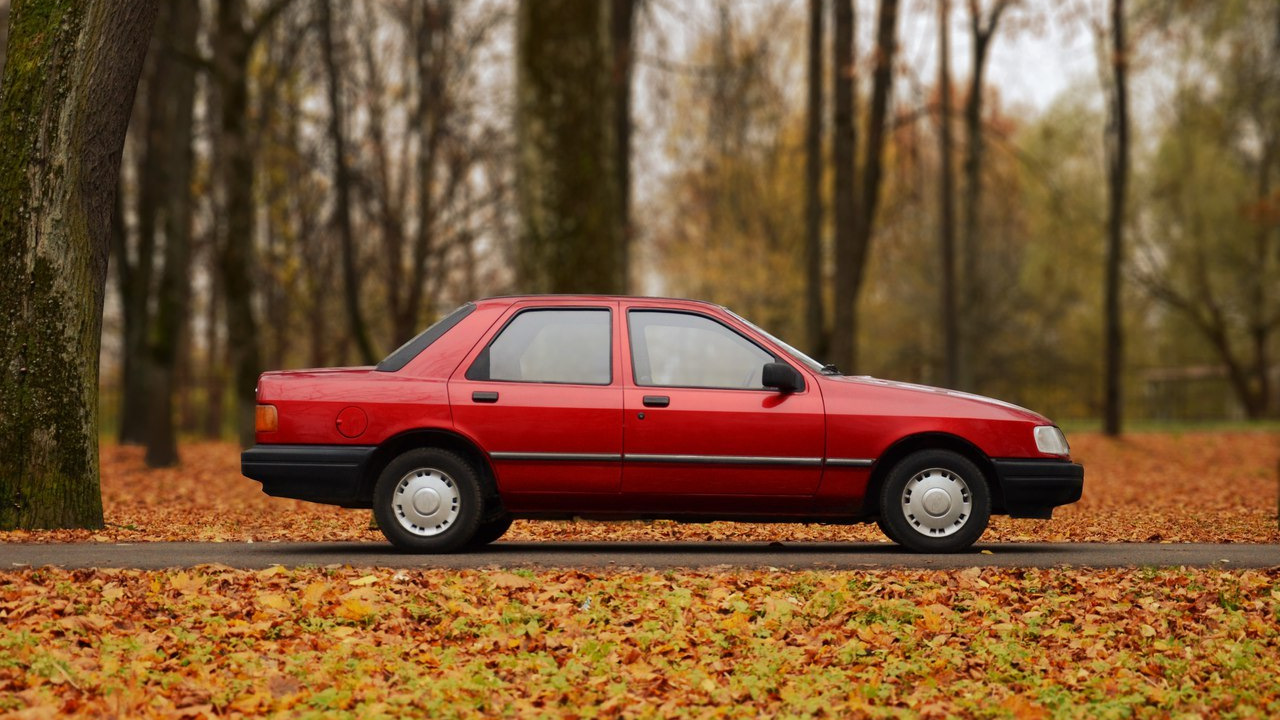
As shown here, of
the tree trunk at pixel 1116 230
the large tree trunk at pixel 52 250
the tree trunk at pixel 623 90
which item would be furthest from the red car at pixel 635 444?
the tree trunk at pixel 1116 230

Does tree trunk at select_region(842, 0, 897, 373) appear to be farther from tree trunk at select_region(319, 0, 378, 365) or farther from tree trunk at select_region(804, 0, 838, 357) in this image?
tree trunk at select_region(319, 0, 378, 365)

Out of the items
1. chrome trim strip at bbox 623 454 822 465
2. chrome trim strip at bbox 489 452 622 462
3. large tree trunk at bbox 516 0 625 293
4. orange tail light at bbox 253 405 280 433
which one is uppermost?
large tree trunk at bbox 516 0 625 293

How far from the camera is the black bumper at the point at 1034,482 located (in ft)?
31.3

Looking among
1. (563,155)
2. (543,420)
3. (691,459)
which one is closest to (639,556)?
(691,459)

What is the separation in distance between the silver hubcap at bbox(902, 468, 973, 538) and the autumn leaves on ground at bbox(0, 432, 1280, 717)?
2.52 feet

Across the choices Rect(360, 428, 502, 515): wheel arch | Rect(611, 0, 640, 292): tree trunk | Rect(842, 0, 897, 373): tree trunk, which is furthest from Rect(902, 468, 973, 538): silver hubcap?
Rect(842, 0, 897, 373): tree trunk

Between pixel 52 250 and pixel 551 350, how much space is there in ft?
12.0

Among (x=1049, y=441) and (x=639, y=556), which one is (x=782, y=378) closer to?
(x=639, y=556)

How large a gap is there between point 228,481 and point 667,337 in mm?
10052

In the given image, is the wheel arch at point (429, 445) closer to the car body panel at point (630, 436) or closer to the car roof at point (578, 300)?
the car body panel at point (630, 436)

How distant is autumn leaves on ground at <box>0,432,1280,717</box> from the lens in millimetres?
6855

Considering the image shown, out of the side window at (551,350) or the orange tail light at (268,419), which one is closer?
the orange tail light at (268,419)

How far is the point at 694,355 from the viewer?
9.95 m

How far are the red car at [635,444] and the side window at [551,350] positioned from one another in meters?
0.02
